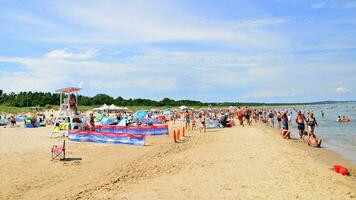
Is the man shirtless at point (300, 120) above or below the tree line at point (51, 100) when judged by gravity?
below

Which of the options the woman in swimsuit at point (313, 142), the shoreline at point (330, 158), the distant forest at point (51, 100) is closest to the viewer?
the shoreline at point (330, 158)

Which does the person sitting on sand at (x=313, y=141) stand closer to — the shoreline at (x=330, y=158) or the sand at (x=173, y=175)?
the shoreline at (x=330, y=158)

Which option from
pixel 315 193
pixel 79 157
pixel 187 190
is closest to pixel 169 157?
pixel 79 157

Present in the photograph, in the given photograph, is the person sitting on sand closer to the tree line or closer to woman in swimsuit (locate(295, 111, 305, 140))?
Answer: woman in swimsuit (locate(295, 111, 305, 140))

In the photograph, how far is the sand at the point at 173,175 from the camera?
8484mm

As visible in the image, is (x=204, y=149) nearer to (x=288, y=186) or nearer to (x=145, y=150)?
(x=145, y=150)

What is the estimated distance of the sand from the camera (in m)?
8.48

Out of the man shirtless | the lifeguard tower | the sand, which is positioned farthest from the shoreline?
the lifeguard tower

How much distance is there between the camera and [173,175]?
10656mm

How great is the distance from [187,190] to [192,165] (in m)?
3.63

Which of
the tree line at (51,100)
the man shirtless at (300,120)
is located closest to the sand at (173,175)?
the man shirtless at (300,120)

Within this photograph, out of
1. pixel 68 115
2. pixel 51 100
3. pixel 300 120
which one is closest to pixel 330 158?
pixel 300 120

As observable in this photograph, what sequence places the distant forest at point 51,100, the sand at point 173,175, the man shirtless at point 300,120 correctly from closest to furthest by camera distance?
the sand at point 173,175
the man shirtless at point 300,120
the distant forest at point 51,100

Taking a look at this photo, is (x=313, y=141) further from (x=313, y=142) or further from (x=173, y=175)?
(x=173, y=175)
